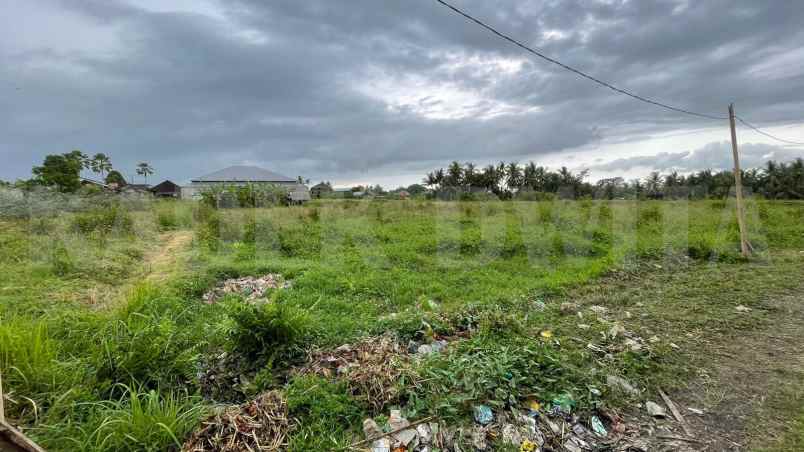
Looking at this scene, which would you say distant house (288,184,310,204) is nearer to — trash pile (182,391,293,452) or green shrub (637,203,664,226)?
green shrub (637,203,664,226)

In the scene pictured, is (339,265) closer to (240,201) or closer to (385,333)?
(385,333)

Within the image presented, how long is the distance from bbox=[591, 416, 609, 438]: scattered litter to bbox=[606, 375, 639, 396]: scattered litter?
1.21 ft

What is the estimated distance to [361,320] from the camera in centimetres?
359

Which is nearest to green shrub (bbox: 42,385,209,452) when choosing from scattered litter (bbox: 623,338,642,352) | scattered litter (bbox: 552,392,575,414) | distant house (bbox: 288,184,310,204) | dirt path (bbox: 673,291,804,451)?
scattered litter (bbox: 552,392,575,414)

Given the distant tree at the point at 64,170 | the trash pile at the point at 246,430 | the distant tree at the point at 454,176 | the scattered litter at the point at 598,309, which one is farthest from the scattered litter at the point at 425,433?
the distant tree at the point at 454,176

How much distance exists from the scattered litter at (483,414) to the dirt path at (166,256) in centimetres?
435

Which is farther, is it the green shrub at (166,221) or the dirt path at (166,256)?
the green shrub at (166,221)

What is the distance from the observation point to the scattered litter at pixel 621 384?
7.85ft

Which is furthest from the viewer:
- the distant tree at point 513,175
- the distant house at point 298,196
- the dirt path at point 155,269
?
the distant tree at point 513,175

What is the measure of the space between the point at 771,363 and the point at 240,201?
1229cm

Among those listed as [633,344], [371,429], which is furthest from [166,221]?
[633,344]

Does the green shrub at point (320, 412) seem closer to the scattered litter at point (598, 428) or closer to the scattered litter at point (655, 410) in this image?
the scattered litter at point (598, 428)

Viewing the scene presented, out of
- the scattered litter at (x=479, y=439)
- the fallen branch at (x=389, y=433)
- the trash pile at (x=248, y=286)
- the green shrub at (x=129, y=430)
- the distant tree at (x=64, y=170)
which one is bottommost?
the scattered litter at (x=479, y=439)

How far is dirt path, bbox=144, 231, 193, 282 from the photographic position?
502 cm
